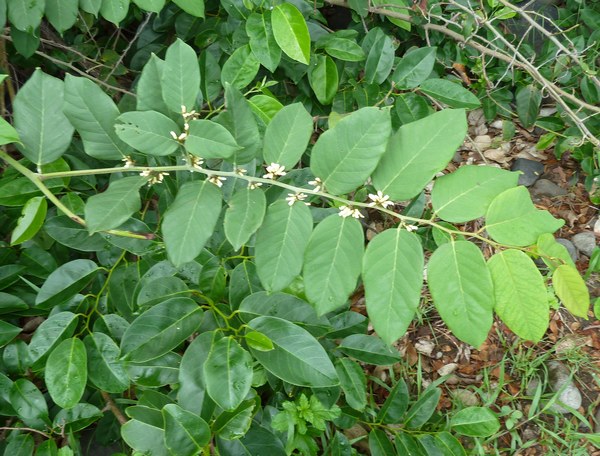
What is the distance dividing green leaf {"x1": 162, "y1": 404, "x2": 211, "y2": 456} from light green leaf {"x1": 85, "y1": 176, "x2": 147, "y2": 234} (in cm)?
45

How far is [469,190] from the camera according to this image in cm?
96

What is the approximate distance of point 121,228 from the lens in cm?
136

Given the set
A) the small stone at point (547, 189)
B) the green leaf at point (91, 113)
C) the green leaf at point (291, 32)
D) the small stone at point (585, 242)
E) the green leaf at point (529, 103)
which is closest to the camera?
the green leaf at point (91, 113)

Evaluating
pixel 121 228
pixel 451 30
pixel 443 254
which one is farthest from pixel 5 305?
pixel 451 30

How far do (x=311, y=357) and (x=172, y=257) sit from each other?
1.48 feet

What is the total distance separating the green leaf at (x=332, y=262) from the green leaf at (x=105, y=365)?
0.71m

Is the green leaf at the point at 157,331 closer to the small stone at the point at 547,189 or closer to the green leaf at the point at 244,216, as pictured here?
the green leaf at the point at 244,216

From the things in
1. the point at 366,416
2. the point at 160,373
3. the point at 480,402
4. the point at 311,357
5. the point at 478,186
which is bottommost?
the point at 480,402

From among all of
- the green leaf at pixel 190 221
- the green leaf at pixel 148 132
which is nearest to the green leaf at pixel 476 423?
the green leaf at pixel 190 221

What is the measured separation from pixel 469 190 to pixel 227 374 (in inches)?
25.5

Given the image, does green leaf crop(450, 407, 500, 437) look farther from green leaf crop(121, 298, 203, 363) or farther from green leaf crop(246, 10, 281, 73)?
green leaf crop(246, 10, 281, 73)

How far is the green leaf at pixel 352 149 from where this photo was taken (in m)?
0.94

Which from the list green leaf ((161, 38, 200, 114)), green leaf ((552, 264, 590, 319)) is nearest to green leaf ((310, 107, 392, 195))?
green leaf ((161, 38, 200, 114))

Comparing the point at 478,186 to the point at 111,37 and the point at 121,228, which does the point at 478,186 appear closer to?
the point at 121,228
